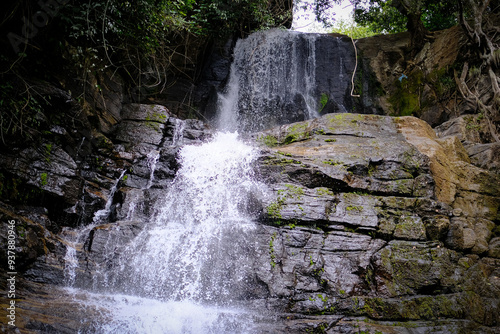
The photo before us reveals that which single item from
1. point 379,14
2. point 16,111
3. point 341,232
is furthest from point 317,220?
point 379,14

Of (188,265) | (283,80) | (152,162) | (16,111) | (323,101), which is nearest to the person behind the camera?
(188,265)

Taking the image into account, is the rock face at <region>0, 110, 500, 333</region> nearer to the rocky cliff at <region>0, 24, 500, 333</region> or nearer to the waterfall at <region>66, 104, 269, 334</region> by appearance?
the rocky cliff at <region>0, 24, 500, 333</region>

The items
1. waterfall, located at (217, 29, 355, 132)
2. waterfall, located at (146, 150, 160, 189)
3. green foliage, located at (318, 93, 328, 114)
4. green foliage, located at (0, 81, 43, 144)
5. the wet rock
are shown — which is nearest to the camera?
green foliage, located at (0, 81, 43, 144)

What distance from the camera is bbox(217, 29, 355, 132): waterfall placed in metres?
11.4

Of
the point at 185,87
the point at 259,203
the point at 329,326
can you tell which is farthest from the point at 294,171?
the point at 185,87

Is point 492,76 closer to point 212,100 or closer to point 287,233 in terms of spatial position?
point 287,233

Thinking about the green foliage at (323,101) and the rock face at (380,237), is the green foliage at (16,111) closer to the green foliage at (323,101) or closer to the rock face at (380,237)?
the rock face at (380,237)

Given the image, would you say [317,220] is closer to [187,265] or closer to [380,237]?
[380,237]

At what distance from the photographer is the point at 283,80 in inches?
464

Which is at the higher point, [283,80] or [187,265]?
[283,80]

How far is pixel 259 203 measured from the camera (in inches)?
223

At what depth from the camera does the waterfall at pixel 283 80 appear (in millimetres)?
11391

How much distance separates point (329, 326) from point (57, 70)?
6.63m

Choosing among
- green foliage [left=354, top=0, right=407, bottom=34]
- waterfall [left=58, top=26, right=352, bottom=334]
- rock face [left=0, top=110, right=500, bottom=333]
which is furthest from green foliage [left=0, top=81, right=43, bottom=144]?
green foliage [left=354, top=0, right=407, bottom=34]
